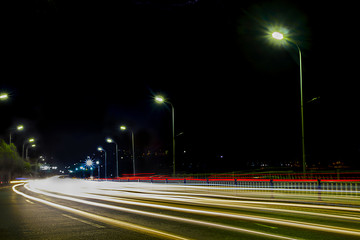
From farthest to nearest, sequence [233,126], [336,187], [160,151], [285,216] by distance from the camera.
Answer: [160,151]
[233,126]
[336,187]
[285,216]

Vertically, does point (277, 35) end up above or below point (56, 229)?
above

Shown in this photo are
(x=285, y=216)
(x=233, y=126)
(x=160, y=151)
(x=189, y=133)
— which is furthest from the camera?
(x=160, y=151)

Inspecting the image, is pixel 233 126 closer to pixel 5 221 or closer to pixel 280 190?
pixel 280 190

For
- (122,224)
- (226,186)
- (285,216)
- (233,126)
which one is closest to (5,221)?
(122,224)

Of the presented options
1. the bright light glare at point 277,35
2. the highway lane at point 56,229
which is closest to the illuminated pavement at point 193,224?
the highway lane at point 56,229

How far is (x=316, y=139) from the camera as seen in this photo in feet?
249

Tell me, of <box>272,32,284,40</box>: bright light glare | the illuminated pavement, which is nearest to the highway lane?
the illuminated pavement

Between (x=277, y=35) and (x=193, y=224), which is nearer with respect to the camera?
(x=193, y=224)

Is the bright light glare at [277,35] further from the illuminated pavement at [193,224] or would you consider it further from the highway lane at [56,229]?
the highway lane at [56,229]

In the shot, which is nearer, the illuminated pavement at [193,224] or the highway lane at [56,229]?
the illuminated pavement at [193,224]

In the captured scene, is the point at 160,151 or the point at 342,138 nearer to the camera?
the point at 342,138

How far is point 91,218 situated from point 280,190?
41.7 ft

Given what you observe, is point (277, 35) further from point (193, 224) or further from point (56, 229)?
point (56, 229)

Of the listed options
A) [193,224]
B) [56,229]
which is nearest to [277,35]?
[193,224]
